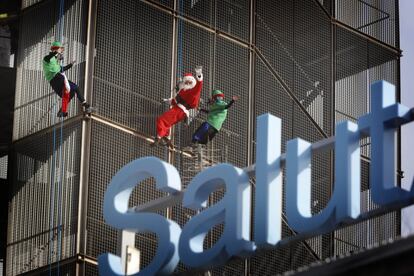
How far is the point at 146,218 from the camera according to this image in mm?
38656

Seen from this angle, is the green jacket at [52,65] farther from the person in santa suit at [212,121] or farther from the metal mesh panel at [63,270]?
the metal mesh panel at [63,270]

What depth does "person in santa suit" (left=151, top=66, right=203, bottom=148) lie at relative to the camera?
47438mm

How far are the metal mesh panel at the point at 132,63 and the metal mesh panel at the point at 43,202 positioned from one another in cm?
146

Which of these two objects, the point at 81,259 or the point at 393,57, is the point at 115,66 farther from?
the point at 393,57

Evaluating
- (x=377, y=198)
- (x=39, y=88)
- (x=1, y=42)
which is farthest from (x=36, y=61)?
(x=377, y=198)

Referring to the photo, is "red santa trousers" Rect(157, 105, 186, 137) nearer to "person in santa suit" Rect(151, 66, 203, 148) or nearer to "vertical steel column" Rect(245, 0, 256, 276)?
"person in santa suit" Rect(151, 66, 203, 148)

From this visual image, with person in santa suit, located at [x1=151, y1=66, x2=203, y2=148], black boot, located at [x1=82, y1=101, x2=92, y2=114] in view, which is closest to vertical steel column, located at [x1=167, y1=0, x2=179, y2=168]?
person in santa suit, located at [x1=151, y1=66, x2=203, y2=148]

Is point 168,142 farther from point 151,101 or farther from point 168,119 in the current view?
point 151,101

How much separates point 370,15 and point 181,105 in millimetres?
11233

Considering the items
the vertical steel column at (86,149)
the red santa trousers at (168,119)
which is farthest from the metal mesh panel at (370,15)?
the vertical steel column at (86,149)

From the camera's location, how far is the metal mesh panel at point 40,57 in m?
47.4

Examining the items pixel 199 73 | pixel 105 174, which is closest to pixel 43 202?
pixel 105 174

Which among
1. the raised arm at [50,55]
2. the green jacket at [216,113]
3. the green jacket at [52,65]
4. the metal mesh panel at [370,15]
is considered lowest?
the green jacket at [216,113]

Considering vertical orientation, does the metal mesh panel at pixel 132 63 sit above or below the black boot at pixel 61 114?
above
